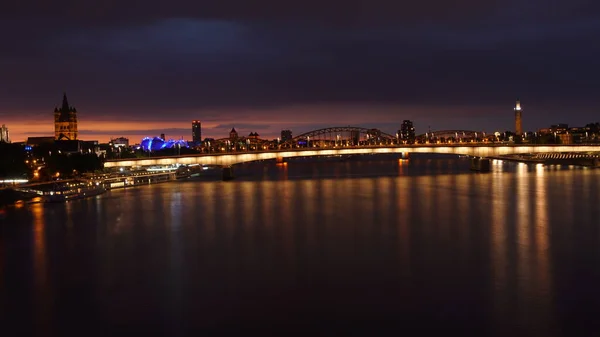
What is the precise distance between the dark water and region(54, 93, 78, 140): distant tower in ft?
241

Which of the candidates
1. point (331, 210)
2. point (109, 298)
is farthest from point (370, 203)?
point (109, 298)

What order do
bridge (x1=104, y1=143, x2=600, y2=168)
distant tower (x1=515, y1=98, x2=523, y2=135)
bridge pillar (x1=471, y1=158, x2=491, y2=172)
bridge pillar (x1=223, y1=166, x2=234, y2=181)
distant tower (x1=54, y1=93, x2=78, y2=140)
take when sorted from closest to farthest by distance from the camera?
bridge pillar (x1=223, y1=166, x2=234, y2=181) < bridge (x1=104, y1=143, x2=600, y2=168) < bridge pillar (x1=471, y1=158, x2=491, y2=172) < distant tower (x1=54, y1=93, x2=78, y2=140) < distant tower (x1=515, y1=98, x2=523, y2=135)

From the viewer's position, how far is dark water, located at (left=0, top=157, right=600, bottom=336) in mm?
12008

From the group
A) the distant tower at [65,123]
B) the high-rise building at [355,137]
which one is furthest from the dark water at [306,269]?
the distant tower at [65,123]

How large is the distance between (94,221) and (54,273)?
10.7m

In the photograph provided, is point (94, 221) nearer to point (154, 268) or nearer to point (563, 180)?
point (154, 268)

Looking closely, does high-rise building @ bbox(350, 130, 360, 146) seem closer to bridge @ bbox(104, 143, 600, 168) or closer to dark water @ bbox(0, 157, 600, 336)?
bridge @ bbox(104, 143, 600, 168)

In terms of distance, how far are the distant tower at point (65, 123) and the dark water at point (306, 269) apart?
7346 centimetres

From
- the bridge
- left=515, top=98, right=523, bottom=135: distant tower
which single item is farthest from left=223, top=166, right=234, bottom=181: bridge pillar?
left=515, top=98, right=523, bottom=135: distant tower

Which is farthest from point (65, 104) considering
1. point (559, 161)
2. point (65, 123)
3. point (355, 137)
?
point (559, 161)

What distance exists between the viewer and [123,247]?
67.2 feet

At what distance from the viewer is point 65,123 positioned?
9969cm

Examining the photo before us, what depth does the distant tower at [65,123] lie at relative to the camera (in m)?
99.6

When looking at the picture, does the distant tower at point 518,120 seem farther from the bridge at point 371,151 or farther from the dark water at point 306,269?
the dark water at point 306,269
